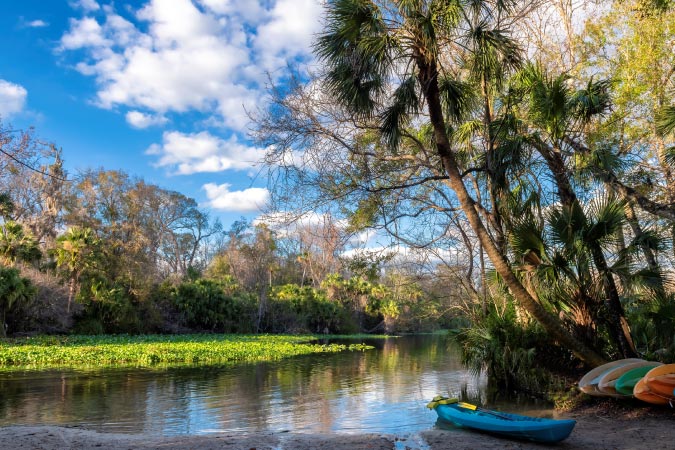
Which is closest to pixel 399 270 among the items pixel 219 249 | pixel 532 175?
pixel 532 175

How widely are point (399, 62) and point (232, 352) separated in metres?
15.8

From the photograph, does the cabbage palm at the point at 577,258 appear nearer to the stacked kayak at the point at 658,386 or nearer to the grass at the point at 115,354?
the stacked kayak at the point at 658,386

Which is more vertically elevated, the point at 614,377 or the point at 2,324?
the point at 2,324

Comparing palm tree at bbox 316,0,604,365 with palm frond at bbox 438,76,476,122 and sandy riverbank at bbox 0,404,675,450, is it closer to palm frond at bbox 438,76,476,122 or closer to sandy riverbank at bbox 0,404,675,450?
palm frond at bbox 438,76,476,122

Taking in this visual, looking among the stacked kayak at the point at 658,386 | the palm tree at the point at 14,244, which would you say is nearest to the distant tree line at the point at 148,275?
the palm tree at the point at 14,244

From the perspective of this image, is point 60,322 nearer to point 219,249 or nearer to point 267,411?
point 267,411

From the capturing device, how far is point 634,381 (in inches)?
309

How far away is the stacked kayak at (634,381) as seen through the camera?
7.48 m

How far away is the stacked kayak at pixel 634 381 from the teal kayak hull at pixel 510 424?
175 centimetres

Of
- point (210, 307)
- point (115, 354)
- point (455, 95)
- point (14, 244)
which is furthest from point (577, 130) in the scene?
point (210, 307)

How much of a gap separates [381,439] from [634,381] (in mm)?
4020

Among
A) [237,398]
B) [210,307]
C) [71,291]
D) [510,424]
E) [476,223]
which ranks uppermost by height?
[71,291]

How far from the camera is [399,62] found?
8.96 metres

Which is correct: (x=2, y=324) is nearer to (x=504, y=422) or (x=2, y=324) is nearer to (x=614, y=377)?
(x=504, y=422)
